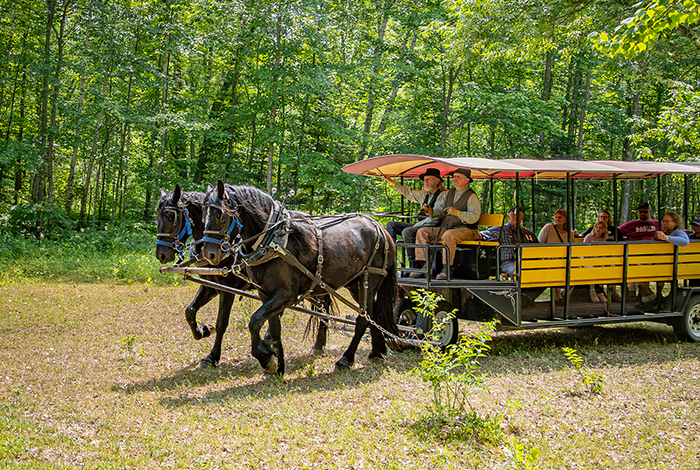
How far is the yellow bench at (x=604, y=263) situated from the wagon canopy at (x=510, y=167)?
1.12m

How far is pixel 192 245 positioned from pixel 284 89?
11496mm

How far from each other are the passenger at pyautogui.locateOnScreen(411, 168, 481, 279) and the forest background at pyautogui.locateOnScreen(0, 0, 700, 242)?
736 cm

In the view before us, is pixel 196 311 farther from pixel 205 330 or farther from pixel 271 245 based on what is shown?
pixel 271 245

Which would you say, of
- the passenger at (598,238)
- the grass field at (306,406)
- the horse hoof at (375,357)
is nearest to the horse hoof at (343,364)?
the grass field at (306,406)

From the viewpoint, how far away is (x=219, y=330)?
6984 millimetres

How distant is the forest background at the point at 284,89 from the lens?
16484 millimetres

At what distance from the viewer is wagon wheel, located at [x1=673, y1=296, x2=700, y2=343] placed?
882 cm

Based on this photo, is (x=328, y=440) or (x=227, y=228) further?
(x=227, y=228)

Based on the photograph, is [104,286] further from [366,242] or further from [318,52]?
[318,52]

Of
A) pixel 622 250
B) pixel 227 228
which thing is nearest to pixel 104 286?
pixel 227 228

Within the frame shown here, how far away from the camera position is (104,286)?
41.7ft

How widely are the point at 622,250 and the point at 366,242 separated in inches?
158

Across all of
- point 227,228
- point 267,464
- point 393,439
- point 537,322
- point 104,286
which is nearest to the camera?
point 267,464

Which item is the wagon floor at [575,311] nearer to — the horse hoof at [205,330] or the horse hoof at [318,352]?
the horse hoof at [318,352]
